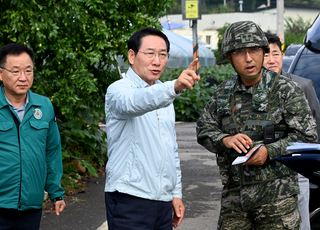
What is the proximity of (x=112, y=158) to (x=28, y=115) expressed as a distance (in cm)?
70

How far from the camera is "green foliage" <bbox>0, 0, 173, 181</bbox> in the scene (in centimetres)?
630

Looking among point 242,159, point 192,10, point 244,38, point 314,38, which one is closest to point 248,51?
point 244,38

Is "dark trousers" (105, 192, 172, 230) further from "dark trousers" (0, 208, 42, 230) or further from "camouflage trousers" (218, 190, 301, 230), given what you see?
"dark trousers" (0, 208, 42, 230)

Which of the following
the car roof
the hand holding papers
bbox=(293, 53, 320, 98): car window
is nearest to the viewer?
the hand holding papers

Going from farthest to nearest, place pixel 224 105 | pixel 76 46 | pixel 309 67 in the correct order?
1. pixel 76 46
2. pixel 309 67
3. pixel 224 105

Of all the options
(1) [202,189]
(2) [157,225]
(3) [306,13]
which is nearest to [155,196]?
(2) [157,225]

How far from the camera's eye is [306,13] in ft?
240

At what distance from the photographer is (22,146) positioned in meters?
3.38

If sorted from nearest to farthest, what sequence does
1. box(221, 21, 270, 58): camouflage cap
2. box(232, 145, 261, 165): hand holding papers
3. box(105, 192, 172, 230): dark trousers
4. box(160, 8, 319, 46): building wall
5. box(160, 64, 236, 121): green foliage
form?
box(232, 145, 261, 165): hand holding papers < box(105, 192, 172, 230): dark trousers < box(221, 21, 270, 58): camouflage cap < box(160, 64, 236, 121): green foliage < box(160, 8, 319, 46): building wall

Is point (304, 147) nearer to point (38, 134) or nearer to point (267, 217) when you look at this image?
point (267, 217)

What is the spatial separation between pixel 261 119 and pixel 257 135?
0.10 metres

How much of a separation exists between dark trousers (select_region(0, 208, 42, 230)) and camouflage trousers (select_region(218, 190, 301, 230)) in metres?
1.25

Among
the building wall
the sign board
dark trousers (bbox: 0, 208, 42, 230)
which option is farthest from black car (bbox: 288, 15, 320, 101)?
the building wall

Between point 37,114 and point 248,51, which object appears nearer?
point 248,51
